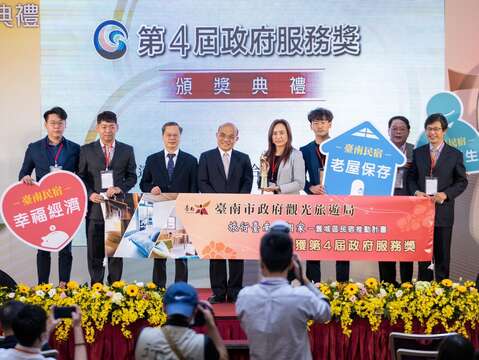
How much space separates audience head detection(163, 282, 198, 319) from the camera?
264 cm

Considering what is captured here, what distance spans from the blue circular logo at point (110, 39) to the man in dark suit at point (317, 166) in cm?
180

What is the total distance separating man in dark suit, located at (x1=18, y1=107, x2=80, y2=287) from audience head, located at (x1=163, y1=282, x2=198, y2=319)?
339cm

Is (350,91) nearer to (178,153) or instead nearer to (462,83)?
(462,83)

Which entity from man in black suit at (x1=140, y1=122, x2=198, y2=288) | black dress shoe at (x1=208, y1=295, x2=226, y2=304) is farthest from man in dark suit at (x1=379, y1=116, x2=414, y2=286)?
man in black suit at (x1=140, y1=122, x2=198, y2=288)

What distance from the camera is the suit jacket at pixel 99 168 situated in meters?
5.82

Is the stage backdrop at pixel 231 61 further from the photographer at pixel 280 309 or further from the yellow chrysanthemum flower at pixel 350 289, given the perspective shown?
the photographer at pixel 280 309

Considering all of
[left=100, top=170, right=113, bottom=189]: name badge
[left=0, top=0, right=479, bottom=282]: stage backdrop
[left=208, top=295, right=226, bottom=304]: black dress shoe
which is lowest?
[left=208, top=295, right=226, bottom=304]: black dress shoe

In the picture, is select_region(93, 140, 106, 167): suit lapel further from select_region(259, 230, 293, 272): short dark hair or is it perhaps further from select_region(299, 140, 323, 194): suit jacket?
select_region(259, 230, 293, 272): short dark hair

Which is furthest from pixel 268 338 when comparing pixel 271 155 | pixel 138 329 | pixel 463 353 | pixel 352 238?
pixel 271 155

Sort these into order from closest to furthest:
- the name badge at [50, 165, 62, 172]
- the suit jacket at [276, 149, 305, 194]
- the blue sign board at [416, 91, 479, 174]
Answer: the suit jacket at [276, 149, 305, 194] < the name badge at [50, 165, 62, 172] < the blue sign board at [416, 91, 479, 174]

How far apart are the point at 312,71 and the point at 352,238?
176 centimetres

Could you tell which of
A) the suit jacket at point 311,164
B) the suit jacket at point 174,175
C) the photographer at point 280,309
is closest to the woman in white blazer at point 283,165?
the suit jacket at point 311,164

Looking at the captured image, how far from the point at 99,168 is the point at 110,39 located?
1336mm

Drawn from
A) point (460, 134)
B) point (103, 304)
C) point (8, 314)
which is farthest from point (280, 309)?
point (460, 134)
